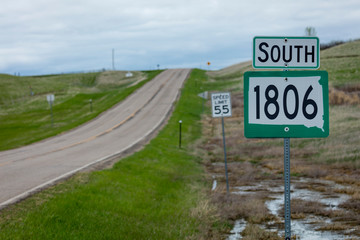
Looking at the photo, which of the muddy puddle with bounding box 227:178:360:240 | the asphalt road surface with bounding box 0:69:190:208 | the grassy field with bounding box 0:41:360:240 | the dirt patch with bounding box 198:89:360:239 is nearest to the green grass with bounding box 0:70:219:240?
the grassy field with bounding box 0:41:360:240

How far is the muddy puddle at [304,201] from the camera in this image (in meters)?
9.15

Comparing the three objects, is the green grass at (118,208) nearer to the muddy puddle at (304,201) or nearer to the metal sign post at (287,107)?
the muddy puddle at (304,201)

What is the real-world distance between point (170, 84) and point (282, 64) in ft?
216

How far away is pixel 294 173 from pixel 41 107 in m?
46.9

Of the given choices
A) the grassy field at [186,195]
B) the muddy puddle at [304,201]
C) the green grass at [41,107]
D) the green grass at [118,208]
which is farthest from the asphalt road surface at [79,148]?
the muddy puddle at [304,201]

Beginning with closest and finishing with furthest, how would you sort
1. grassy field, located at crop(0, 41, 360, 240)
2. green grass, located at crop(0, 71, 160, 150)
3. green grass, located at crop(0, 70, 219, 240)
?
green grass, located at crop(0, 70, 219, 240), grassy field, located at crop(0, 41, 360, 240), green grass, located at crop(0, 71, 160, 150)

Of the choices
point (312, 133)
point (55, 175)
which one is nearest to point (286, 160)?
Answer: point (312, 133)

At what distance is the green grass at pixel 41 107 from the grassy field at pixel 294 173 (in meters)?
14.4

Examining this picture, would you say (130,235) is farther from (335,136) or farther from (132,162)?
(335,136)

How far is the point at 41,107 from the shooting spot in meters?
57.7

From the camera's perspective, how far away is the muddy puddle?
9.15 metres

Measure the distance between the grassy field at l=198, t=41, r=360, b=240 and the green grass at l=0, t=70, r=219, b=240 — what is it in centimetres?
112

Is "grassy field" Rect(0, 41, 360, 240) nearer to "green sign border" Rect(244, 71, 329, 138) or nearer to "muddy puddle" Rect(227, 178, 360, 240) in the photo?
"muddy puddle" Rect(227, 178, 360, 240)

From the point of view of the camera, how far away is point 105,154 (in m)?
19.1
